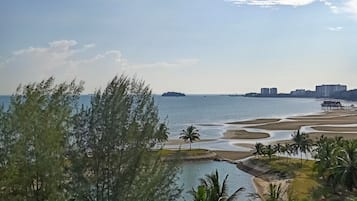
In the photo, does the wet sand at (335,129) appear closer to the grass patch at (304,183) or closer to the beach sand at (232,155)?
the beach sand at (232,155)

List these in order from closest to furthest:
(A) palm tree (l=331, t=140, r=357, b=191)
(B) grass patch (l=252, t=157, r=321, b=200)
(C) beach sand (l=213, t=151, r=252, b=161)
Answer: (A) palm tree (l=331, t=140, r=357, b=191) → (B) grass patch (l=252, t=157, r=321, b=200) → (C) beach sand (l=213, t=151, r=252, b=161)

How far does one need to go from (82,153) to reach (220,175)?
38.0m

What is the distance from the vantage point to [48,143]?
18469mm

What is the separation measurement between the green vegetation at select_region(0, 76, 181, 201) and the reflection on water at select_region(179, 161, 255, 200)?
2212 centimetres

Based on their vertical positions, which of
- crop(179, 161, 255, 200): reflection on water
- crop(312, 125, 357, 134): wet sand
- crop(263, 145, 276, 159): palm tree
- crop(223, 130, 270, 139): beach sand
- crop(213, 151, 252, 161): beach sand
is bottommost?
crop(179, 161, 255, 200): reflection on water

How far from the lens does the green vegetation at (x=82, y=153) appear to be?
18.3 m

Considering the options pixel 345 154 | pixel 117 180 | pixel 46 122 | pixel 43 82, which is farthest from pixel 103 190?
pixel 345 154

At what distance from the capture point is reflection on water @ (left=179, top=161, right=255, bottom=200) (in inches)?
1880

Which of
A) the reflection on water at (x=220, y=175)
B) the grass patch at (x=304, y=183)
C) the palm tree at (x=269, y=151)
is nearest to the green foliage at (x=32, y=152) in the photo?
the reflection on water at (x=220, y=175)

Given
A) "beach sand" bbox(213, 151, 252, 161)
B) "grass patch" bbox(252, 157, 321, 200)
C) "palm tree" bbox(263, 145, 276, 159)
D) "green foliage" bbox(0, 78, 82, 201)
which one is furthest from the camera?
"beach sand" bbox(213, 151, 252, 161)

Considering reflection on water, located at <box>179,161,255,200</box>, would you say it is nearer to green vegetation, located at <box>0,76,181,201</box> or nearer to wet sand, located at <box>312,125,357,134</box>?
green vegetation, located at <box>0,76,181,201</box>

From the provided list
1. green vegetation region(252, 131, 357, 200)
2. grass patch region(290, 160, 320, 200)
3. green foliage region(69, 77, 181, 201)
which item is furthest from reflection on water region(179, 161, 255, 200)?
green foliage region(69, 77, 181, 201)

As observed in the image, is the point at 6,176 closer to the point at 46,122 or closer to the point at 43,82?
the point at 46,122

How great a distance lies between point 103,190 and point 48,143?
2828 mm
